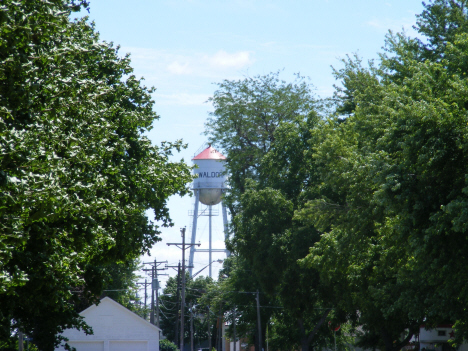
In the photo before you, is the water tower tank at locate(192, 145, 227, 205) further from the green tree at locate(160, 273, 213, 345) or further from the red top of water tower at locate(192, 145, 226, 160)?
the green tree at locate(160, 273, 213, 345)

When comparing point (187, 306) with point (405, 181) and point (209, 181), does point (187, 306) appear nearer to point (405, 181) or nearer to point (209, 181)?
point (209, 181)

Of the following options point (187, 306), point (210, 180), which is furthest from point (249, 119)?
point (187, 306)

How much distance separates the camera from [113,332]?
156 ft

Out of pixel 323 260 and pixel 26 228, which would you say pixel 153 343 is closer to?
pixel 323 260

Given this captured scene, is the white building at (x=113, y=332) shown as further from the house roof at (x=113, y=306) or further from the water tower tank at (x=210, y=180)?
the water tower tank at (x=210, y=180)

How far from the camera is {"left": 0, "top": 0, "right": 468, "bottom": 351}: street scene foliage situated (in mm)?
10773

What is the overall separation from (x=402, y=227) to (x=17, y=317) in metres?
10.2

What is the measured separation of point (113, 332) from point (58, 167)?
38543 mm

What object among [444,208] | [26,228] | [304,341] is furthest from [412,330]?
[26,228]

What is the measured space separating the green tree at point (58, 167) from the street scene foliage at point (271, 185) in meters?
0.04

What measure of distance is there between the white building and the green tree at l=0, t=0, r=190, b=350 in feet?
85.2

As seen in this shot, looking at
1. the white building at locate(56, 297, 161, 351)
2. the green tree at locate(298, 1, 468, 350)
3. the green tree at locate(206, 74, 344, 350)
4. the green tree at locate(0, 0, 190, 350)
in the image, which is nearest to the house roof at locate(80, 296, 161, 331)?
the white building at locate(56, 297, 161, 351)

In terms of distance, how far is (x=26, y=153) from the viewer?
9.94 m

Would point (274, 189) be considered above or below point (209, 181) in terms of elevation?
below
